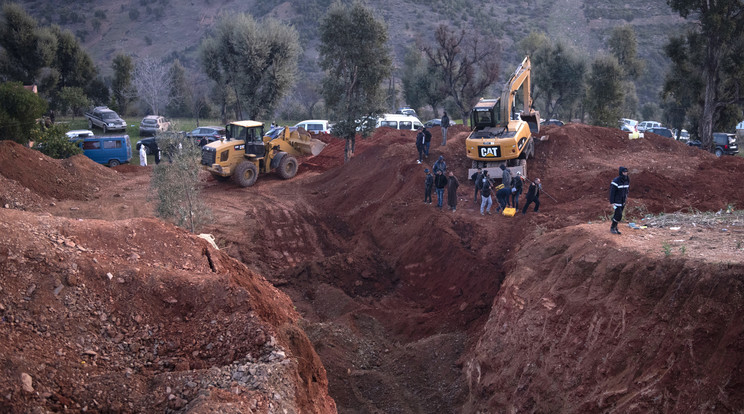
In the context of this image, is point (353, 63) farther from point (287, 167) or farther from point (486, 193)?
point (486, 193)

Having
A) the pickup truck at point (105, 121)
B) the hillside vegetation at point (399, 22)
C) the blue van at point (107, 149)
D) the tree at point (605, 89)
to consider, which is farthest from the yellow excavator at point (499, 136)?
the hillside vegetation at point (399, 22)

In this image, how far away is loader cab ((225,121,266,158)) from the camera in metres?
23.2

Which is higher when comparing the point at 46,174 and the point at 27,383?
the point at 27,383

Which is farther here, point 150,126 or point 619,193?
point 150,126

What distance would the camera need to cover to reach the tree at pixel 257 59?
1211 inches

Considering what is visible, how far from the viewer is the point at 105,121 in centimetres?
3603

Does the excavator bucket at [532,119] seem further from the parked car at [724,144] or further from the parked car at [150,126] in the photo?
the parked car at [150,126]

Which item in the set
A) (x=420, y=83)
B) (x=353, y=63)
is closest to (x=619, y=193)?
(x=353, y=63)

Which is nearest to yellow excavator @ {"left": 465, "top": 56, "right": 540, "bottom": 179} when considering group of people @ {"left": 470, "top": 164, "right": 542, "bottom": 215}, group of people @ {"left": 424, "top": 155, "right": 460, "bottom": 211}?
group of people @ {"left": 424, "top": 155, "right": 460, "bottom": 211}

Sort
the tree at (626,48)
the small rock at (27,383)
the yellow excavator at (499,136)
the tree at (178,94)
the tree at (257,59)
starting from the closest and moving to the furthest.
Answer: the small rock at (27,383), the yellow excavator at (499,136), the tree at (257,59), the tree at (626,48), the tree at (178,94)

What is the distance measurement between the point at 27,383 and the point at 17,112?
77.0 ft

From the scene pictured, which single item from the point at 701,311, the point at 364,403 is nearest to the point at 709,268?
the point at 701,311

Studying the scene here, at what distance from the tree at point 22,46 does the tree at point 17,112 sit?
46.3 ft

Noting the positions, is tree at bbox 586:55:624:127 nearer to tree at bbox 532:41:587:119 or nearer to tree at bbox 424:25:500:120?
tree at bbox 532:41:587:119
